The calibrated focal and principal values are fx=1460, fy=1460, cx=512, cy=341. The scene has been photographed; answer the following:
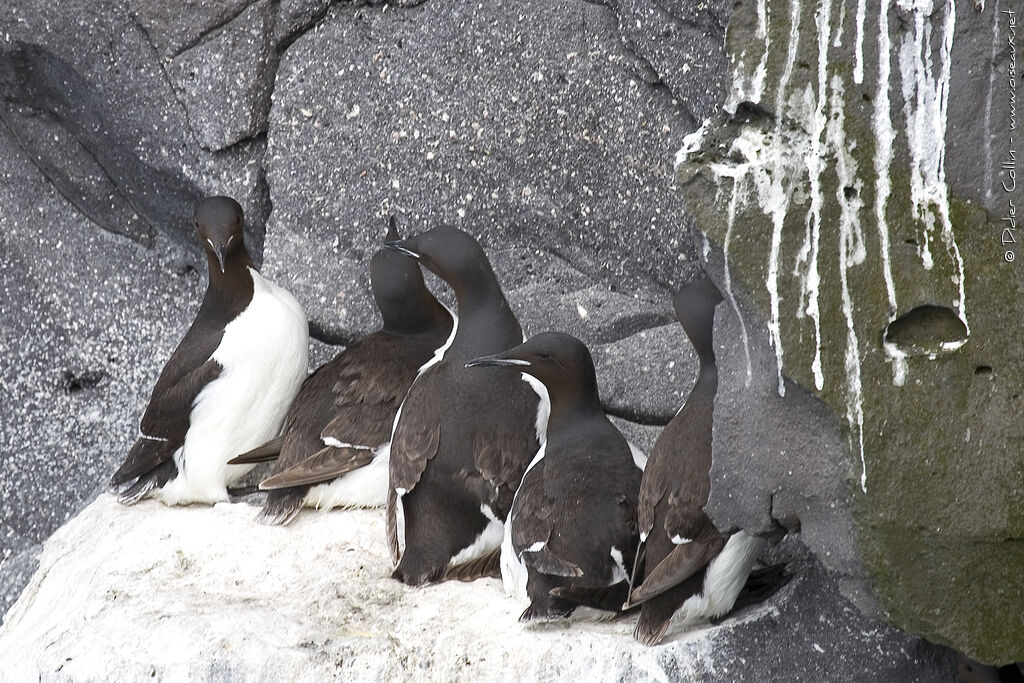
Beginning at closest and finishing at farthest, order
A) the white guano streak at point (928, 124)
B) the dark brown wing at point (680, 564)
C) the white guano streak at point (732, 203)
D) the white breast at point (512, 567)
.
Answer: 1. the white guano streak at point (928, 124)
2. the white guano streak at point (732, 203)
3. the dark brown wing at point (680, 564)
4. the white breast at point (512, 567)

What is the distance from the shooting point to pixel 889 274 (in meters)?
3.13

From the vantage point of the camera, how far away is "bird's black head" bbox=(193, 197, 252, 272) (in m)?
4.65

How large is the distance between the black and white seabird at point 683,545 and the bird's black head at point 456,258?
0.84m

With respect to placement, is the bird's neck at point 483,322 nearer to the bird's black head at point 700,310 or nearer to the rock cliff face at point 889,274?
the bird's black head at point 700,310

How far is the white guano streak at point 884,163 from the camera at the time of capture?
3.08 m

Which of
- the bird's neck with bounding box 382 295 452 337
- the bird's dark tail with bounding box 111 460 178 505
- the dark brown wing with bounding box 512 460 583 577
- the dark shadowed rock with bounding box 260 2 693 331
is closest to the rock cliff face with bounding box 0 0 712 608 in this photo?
the dark shadowed rock with bounding box 260 2 693 331

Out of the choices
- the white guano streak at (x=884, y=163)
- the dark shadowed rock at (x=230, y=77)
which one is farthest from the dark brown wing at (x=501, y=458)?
the dark shadowed rock at (x=230, y=77)

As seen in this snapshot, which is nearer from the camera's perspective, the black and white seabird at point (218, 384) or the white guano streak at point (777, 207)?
the white guano streak at point (777, 207)

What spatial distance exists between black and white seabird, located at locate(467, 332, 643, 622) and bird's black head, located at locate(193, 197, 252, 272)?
1129 mm

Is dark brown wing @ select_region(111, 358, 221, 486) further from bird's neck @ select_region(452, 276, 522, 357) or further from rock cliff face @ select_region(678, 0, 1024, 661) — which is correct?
rock cliff face @ select_region(678, 0, 1024, 661)

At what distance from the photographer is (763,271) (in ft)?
10.5

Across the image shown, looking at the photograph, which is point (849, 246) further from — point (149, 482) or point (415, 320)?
point (149, 482)

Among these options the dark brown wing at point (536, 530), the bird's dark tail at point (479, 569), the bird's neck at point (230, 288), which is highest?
the bird's neck at point (230, 288)

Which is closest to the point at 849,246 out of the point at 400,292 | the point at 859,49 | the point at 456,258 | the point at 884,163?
the point at 884,163
